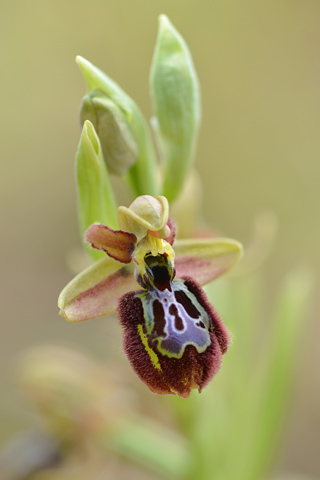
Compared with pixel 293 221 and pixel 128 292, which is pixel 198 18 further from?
pixel 128 292

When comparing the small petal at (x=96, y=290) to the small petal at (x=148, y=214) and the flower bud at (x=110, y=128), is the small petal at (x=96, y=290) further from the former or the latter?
the flower bud at (x=110, y=128)

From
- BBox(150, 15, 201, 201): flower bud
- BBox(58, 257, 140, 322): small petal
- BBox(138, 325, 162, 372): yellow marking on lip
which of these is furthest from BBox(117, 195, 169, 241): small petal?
BBox(150, 15, 201, 201): flower bud

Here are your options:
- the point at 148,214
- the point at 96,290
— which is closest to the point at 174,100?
the point at 148,214

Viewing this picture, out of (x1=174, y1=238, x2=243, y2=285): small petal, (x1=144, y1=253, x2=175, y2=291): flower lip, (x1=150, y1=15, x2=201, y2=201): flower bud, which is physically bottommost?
(x1=144, y1=253, x2=175, y2=291): flower lip

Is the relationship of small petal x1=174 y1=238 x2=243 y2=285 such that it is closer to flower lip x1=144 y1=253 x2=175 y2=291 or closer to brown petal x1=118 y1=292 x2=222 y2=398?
flower lip x1=144 y1=253 x2=175 y2=291

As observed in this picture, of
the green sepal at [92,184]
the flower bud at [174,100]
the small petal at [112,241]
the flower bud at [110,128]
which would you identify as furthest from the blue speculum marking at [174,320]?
the flower bud at [174,100]
